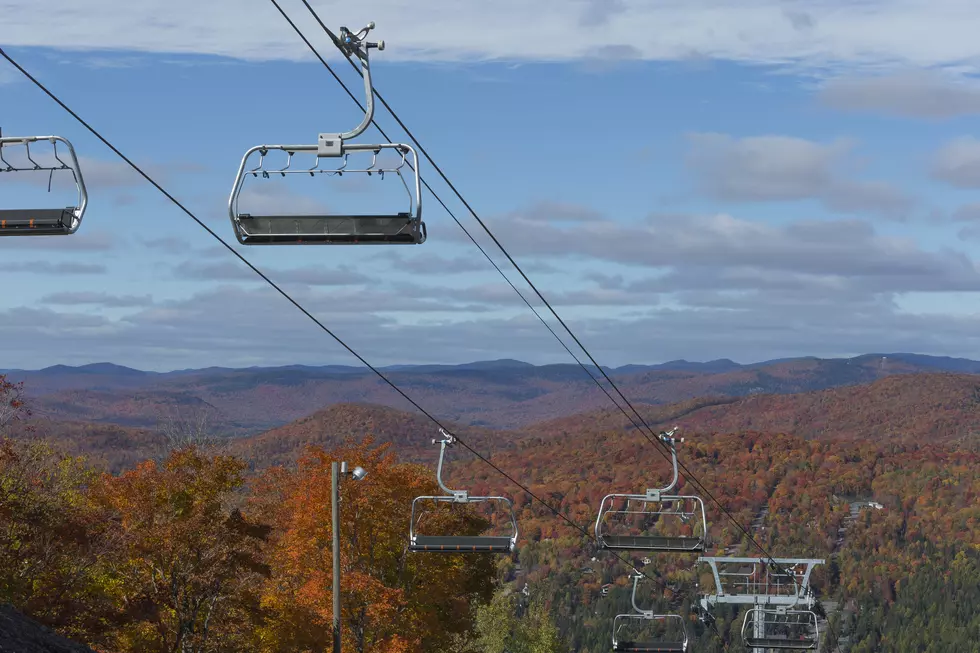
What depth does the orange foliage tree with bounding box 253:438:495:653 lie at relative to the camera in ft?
132

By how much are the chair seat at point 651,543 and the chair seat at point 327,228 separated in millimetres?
14201

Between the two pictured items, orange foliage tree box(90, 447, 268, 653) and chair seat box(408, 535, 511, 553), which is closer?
chair seat box(408, 535, 511, 553)

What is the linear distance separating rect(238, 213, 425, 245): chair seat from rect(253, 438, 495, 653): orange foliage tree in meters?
30.1

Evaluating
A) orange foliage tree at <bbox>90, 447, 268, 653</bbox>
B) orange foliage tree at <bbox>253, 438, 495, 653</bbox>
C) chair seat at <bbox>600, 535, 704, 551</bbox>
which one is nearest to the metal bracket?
chair seat at <bbox>600, 535, 704, 551</bbox>

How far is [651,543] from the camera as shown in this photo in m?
25.2

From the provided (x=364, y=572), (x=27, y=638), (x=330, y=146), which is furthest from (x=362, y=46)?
(x=364, y=572)

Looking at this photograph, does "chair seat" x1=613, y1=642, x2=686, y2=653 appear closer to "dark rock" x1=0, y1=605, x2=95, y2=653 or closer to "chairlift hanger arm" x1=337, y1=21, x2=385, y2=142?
"dark rock" x1=0, y1=605, x2=95, y2=653

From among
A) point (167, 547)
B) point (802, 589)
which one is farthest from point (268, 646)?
point (802, 589)

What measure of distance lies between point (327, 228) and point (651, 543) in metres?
16.2

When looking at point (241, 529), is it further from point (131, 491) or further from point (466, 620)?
point (466, 620)

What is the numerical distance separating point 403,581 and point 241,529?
927cm

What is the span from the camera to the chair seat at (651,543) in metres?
24.3

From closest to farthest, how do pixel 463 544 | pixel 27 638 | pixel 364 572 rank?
pixel 463 544, pixel 27 638, pixel 364 572

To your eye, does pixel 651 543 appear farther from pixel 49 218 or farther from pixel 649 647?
pixel 49 218
